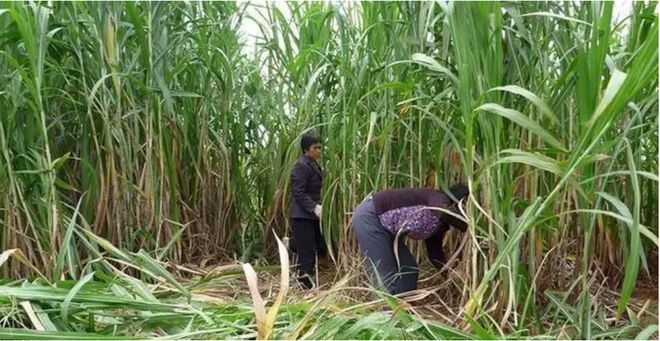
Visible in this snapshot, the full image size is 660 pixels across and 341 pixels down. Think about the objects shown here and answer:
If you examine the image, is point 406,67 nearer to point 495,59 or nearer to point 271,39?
point 495,59

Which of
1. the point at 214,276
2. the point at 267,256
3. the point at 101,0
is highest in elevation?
the point at 101,0

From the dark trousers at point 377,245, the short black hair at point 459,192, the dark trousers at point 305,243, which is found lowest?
the dark trousers at point 305,243

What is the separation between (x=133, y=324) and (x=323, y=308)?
461mm

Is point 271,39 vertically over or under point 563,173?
over

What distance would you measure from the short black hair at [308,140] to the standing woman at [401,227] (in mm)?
707

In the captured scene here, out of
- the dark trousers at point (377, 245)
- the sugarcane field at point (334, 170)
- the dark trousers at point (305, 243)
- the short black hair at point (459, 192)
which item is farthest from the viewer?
the dark trousers at point (305, 243)

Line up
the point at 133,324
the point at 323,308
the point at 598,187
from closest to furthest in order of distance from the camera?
the point at 133,324, the point at 323,308, the point at 598,187

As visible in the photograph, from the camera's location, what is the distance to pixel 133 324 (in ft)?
5.39

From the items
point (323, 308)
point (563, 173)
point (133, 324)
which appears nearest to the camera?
point (563, 173)

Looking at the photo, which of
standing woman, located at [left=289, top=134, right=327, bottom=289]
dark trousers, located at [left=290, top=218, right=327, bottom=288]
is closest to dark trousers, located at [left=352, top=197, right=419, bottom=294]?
standing woman, located at [left=289, top=134, right=327, bottom=289]

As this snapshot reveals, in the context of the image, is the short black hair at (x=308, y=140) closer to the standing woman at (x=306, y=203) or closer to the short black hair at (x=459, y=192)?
the standing woman at (x=306, y=203)

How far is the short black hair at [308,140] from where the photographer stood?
318cm

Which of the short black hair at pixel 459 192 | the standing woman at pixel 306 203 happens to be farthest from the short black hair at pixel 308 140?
the short black hair at pixel 459 192

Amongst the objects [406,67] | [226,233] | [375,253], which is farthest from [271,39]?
[375,253]
